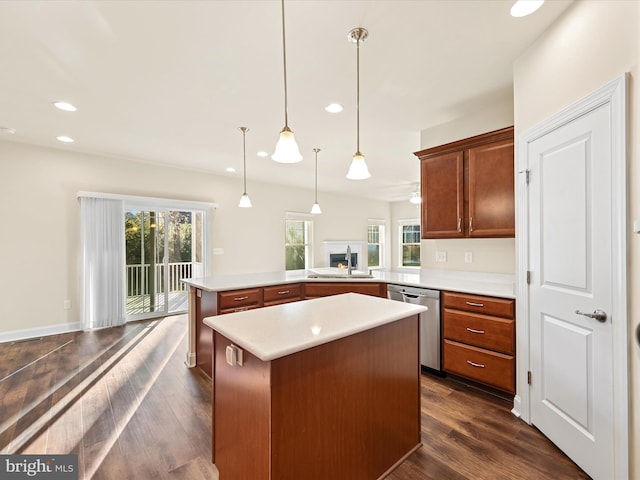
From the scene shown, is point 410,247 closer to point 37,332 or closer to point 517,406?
point 517,406

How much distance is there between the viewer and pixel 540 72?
1.96 meters

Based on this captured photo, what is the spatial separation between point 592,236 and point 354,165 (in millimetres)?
1388

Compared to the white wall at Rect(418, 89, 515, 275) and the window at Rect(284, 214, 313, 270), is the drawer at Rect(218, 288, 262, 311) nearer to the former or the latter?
the white wall at Rect(418, 89, 515, 275)

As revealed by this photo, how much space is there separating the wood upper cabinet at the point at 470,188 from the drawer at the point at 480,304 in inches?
24.5

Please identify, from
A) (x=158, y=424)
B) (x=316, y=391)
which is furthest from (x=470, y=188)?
(x=158, y=424)

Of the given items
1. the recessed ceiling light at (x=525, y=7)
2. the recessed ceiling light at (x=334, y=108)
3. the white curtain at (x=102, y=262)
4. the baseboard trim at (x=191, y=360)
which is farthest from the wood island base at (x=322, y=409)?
the white curtain at (x=102, y=262)

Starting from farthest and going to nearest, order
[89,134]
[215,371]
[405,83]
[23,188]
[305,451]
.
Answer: [23,188] → [89,134] → [405,83] → [215,371] → [305,451]

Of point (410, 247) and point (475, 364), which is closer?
point (475, 364)

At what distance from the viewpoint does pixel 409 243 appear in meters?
9.26

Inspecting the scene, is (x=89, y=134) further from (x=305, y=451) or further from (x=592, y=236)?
(x=592, y=236)

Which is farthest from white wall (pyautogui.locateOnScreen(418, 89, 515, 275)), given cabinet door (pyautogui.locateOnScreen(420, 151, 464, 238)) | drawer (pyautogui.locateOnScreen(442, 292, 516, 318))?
drawer (pyautogui.locateOnScreen(442, 292, 516, 318))

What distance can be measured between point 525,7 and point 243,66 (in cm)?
187

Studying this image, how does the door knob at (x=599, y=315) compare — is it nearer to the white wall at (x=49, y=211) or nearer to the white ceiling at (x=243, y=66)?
the white ceiling at (x=243, y=66)

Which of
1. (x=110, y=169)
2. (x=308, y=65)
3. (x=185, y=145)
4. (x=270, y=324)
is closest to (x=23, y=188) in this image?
(x=110, y=169)
